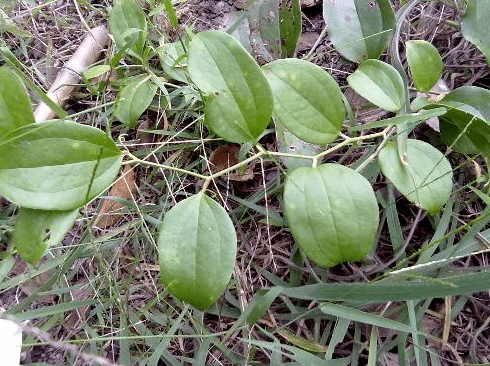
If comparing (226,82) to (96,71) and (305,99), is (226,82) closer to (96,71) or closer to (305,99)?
(305,99)

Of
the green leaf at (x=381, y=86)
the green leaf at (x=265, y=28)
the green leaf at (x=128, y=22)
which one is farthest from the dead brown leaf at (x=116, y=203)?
the green leaf at (x=381, y=86)

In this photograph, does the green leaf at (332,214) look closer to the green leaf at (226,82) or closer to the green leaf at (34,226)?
the green leaf at (226,82)

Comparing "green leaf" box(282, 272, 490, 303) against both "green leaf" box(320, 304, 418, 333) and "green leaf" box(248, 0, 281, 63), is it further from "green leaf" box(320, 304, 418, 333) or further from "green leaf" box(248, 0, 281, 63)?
"green leaf" box(248, 0, 281, 63)

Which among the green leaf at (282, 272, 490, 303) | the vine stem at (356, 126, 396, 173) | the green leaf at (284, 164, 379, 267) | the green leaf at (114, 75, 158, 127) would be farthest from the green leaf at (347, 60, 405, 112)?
the green leaf at (114, 75, 158, 127)

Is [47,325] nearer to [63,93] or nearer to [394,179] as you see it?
[63,93]

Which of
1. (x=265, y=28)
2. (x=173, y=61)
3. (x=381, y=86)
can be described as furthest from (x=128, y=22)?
(x=381, y=86)

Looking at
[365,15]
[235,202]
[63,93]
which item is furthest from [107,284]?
[365,15]
